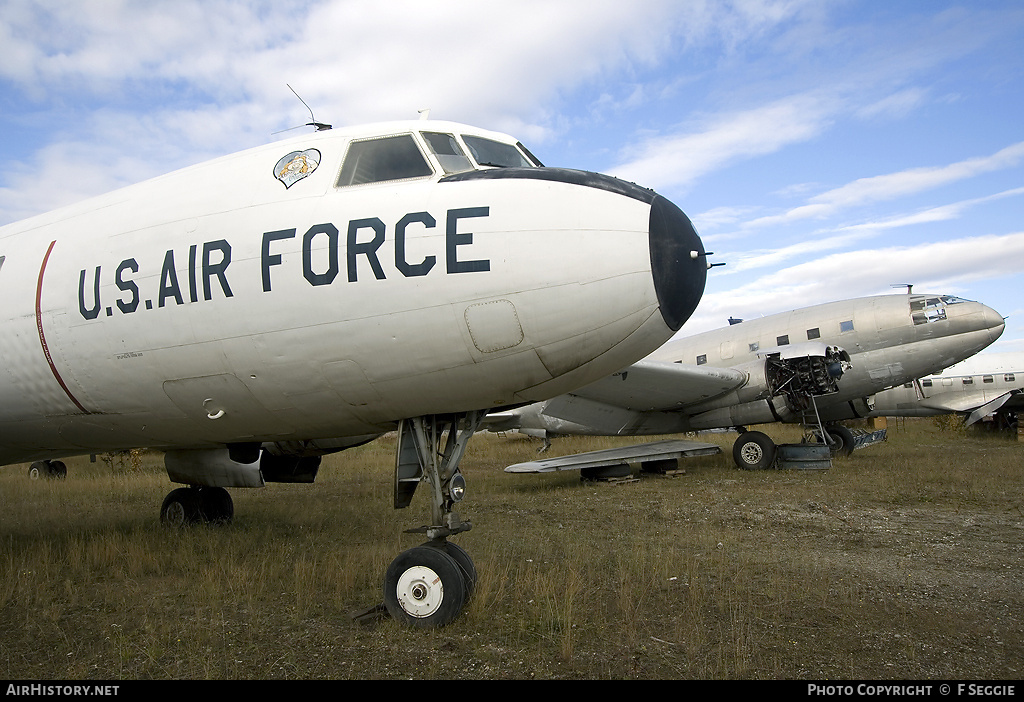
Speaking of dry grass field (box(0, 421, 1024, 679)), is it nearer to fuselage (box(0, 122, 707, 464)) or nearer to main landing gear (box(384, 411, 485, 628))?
main landing gear (box(384, 411, 485, 628))

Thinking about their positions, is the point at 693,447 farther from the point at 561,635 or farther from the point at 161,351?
the point at 161,351

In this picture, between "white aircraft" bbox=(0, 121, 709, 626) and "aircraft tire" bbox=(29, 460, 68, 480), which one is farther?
"aircraft tire" bbox=(29, 460, 68, 480)

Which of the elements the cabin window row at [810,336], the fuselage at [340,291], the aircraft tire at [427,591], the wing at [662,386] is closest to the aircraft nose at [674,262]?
the fuselage at [340,291]

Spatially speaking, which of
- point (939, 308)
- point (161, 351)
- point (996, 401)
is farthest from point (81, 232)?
point (996, 401)

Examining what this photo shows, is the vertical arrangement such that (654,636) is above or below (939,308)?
below

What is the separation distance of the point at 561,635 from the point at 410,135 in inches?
154

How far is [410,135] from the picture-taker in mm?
5234

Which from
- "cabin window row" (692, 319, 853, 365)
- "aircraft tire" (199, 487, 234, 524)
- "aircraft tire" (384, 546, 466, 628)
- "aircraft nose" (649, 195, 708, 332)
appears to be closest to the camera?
"aircraft nose" (649, 195, 708, 332)

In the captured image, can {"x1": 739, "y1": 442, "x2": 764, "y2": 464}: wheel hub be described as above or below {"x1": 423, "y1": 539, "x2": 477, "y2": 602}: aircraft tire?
below

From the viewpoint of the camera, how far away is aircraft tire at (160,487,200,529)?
9.60 meters

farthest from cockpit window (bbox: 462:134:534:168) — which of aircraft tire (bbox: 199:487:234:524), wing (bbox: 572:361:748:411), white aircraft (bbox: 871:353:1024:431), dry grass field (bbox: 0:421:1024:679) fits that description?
white aircraft (bbox: 871:353:1024:431)

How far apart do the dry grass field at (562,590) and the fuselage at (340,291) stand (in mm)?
1606

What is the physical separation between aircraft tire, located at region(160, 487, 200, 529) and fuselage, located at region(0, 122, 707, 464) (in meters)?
3.74

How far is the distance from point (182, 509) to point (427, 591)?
20.3 ft
